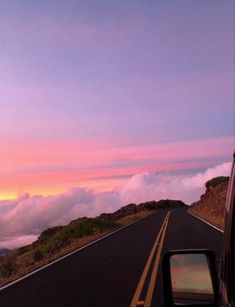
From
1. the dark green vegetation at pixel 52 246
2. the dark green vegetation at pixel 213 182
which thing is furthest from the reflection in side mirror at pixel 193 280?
the dark green vegetation at pixel 213 182

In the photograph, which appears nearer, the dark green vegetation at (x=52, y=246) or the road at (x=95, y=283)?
the road at (x=95, y=283)

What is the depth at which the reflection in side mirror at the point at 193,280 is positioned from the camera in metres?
3.85

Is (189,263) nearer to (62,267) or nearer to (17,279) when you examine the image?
(17,279)

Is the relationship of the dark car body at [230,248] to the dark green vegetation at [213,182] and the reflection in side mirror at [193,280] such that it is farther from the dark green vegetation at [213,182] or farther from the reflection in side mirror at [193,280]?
the dark green vegetation at [213,182]

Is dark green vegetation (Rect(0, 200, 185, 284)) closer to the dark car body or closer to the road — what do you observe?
the road

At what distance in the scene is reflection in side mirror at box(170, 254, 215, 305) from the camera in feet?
12.6

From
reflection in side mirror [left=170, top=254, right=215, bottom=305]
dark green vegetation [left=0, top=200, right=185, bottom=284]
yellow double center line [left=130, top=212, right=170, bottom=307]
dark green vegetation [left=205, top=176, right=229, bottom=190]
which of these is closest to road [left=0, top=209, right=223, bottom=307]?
yellow double center line [left=130, top=212, right=170, bottom=307]

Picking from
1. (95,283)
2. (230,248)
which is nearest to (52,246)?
(95,283)

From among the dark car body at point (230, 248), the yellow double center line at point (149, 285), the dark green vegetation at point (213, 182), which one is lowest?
the yellow double center line at point (149, 285)

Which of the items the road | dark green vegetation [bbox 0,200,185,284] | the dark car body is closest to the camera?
the dark car body

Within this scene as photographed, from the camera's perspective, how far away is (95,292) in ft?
38.4

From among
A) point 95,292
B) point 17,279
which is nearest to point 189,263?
point 95,292

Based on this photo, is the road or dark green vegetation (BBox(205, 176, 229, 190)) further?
dark green vegetation (BBox(205, 176, 229, 190))

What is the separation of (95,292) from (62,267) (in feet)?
17.4
